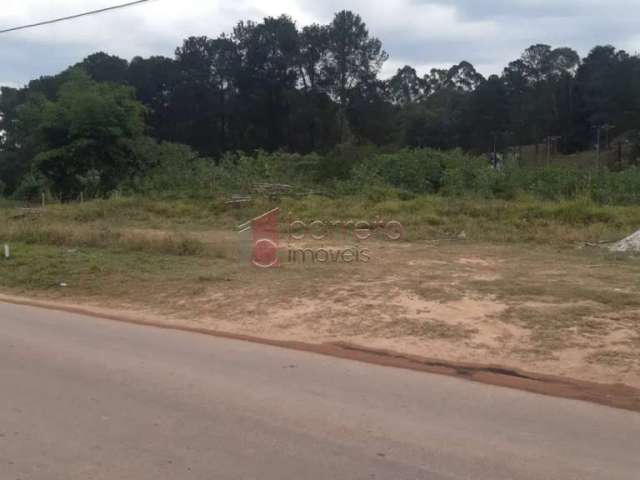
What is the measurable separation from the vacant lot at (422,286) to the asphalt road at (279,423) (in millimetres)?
1090

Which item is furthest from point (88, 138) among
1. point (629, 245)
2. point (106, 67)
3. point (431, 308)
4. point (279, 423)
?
point (106, 67)

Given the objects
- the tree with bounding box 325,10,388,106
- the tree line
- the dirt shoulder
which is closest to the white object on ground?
the dirt shoulder

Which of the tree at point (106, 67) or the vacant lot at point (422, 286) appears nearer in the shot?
the vacant lot at point (422, 286)

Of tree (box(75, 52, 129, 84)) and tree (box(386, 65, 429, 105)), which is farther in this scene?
Result: tree (box(386, 65, 429, 105))

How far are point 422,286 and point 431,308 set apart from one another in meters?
1.26

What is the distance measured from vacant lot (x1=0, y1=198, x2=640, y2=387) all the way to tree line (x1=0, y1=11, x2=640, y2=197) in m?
34.0

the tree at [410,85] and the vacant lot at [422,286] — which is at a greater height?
the tree at [410,85]

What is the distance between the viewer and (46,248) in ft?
48.5

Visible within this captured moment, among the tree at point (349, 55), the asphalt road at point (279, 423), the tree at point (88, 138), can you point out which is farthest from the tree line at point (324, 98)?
the asphalt road at point (279, 423)

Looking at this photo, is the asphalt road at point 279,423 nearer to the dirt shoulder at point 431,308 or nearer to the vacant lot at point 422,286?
the dirt shoulder at point 431,308

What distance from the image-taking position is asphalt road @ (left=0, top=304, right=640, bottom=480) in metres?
3.91

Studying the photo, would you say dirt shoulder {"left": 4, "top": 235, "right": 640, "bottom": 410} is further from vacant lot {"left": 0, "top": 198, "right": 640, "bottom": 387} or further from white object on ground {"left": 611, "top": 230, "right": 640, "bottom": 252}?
white object on ground {"left": 611, "top": 230, "right": 640, "bottom": 252}

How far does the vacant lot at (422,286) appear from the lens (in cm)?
680

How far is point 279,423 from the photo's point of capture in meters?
4.63
